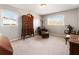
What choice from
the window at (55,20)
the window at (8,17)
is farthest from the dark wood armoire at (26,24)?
the window at (55,20)

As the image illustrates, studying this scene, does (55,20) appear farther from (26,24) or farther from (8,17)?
(8,17)

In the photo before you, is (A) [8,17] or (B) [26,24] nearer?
(A) [8,17]

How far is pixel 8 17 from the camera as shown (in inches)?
75.1

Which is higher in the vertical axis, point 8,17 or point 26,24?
point 8,17

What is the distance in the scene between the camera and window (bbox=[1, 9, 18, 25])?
1.91 m

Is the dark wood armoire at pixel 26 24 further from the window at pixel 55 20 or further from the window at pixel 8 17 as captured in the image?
the window at pixel 55 20

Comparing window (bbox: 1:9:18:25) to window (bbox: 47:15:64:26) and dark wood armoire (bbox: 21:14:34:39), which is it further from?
window (bbox: 47:15:64:26)

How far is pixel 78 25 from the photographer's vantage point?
13.9 ft

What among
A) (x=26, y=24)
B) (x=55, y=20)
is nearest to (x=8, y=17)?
(x=26, y=24)

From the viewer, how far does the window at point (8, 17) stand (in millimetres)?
1911

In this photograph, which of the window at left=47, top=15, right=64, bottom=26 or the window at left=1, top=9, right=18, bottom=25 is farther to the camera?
the window at left=47, top=15, right=64, bottom=26

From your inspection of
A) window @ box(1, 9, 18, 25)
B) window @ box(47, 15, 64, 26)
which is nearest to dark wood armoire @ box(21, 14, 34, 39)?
window @ box(1, 9, 18, 25)
